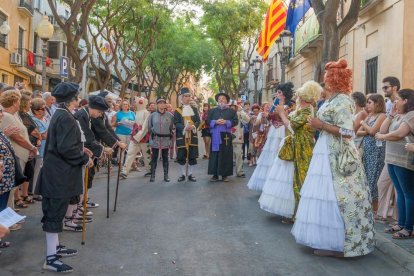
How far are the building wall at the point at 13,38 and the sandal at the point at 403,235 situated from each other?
2625 cm

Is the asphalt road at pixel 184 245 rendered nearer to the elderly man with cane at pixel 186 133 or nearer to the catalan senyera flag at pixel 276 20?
the elderly man with cane at pixel 186 133

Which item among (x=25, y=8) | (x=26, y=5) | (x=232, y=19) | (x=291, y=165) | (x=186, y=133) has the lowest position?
(x=291, y=165)

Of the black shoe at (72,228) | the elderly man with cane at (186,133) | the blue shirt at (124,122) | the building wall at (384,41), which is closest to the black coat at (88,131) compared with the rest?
the black shoe at (72,228)

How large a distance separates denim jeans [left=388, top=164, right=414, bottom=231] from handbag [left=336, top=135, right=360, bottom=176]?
1019 mm

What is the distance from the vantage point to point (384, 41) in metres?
15.5

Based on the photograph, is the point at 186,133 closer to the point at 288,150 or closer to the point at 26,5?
the point at 288,150

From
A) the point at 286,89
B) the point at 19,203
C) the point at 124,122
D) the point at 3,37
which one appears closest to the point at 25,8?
the point at 3,37

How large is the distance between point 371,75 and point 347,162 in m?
12.1

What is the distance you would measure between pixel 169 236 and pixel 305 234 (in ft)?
5.98

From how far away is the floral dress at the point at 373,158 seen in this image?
7727mm

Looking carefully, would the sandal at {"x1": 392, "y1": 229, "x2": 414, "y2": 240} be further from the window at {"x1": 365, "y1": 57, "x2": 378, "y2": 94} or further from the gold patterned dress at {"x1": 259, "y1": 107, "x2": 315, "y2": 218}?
the window at {"x1": 365, "y1": 57, "x2": 378, "y2": 94}

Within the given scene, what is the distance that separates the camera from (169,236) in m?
6.59

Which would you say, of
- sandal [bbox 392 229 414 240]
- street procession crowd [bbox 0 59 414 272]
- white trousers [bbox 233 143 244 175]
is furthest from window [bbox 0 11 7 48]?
sandal [bbox 392 229 414 240]

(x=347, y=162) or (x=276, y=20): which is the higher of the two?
(x=276, y=20)
